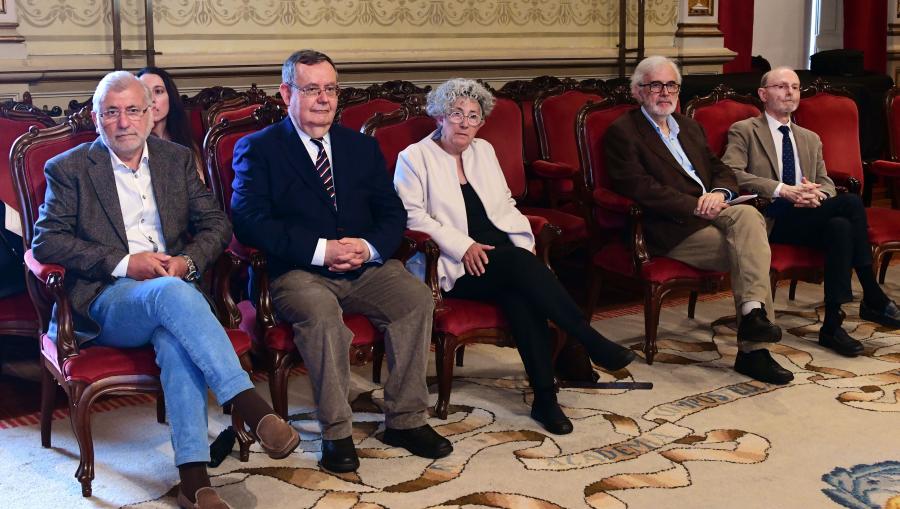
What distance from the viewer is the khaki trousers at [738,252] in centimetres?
396

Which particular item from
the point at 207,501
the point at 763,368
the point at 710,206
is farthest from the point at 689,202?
the point at 207,501

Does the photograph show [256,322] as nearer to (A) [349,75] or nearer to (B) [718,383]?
(B) [718,383]

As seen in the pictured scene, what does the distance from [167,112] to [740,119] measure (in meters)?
2.44

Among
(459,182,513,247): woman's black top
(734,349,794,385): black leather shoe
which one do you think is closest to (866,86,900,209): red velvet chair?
(734,349,794,385): black leather shoe

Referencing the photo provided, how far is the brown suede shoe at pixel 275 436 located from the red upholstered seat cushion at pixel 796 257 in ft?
7.47

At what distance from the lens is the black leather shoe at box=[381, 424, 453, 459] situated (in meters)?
3.21

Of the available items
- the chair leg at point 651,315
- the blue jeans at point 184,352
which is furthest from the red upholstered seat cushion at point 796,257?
the blue jeans at point 184,352

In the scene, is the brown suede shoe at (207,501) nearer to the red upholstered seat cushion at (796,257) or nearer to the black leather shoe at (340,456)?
the black leather shoe at (340,456)

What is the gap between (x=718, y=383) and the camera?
12.8ft

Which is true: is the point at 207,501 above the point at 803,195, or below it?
below

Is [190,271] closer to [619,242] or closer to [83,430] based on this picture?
[83,430]

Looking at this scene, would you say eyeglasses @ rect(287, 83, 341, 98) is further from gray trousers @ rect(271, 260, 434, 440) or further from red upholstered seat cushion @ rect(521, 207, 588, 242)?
red upholstered seat cushion @ rect(521, 207, 588, 242)

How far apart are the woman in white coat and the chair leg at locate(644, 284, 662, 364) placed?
0.59m

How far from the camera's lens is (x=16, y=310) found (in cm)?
347
